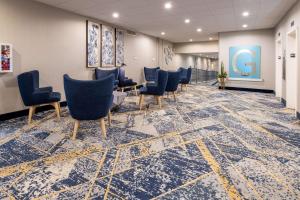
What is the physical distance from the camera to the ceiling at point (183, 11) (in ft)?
18.1

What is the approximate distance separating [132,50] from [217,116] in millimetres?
5811

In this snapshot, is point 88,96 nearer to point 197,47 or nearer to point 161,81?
point 161,81

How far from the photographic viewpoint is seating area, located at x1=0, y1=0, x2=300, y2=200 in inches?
80.7

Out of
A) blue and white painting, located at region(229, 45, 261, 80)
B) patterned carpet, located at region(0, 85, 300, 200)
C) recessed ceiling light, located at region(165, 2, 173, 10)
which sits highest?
recessed ceiling light, located at region(165, 2, 173, 10)

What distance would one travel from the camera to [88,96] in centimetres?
311

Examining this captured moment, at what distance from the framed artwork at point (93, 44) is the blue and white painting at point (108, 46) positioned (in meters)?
0.25

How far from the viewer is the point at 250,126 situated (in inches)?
158

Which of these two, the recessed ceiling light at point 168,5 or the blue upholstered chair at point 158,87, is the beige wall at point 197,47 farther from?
the blue upholstered chair at point 158,87

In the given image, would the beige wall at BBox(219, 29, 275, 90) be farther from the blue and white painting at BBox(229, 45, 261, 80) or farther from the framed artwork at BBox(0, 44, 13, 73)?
the framed artwork at BBox(0, 44, 13, 73)

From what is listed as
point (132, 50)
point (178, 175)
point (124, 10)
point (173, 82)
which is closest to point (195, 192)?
point (178, 175)

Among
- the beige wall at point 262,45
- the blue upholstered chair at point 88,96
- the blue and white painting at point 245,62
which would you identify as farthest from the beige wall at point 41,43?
the beige wall at point 262,45

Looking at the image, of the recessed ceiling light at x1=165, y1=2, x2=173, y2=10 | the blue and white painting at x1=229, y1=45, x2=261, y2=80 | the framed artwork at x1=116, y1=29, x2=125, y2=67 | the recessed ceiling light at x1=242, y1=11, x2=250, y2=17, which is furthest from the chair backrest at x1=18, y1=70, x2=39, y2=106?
the blue and white painting at x1=229, y1=45, x2=261, y2=80

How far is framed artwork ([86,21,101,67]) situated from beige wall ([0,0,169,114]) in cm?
16

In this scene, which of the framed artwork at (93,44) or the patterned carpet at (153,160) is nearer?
the patterned carpet at (153,160)
